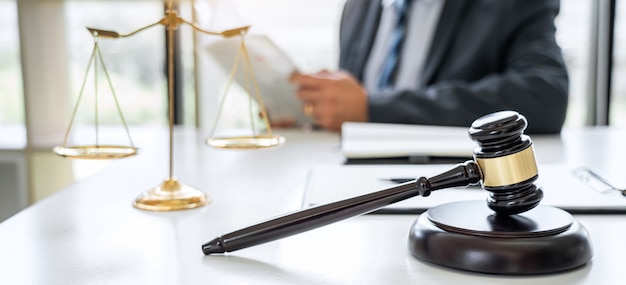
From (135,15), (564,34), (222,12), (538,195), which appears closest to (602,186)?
(538,195)

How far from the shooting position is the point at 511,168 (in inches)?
18.8

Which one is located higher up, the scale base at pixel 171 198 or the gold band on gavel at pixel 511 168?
the gold band on gavel at pixel 511 168

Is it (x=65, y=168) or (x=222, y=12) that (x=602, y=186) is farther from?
(x=65, y=168)

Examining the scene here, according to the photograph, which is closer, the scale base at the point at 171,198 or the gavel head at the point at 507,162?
the gavel head at the point at 507,162

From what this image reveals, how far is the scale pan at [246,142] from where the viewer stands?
0.69 m

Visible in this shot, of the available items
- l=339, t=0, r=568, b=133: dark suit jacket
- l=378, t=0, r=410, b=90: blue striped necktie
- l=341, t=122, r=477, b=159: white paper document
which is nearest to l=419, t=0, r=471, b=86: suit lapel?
l=339, t=0, r=568, b=133: dark suit jacket

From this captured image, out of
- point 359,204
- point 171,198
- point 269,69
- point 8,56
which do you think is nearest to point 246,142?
point 171,198

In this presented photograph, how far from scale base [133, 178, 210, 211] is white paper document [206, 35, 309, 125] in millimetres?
483

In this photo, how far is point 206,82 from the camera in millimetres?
2371

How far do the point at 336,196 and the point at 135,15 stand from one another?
1.83 m

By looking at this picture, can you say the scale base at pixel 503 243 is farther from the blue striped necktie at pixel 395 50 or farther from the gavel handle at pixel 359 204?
the blue striped necktie at pixel 395 50

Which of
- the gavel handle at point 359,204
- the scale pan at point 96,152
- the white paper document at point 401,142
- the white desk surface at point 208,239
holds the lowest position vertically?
the white desk surface at point 208,239

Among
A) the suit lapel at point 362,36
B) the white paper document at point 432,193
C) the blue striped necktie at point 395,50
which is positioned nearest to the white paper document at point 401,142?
the white paper document at point 432,193

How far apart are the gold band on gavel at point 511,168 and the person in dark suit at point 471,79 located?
2.63 ft
